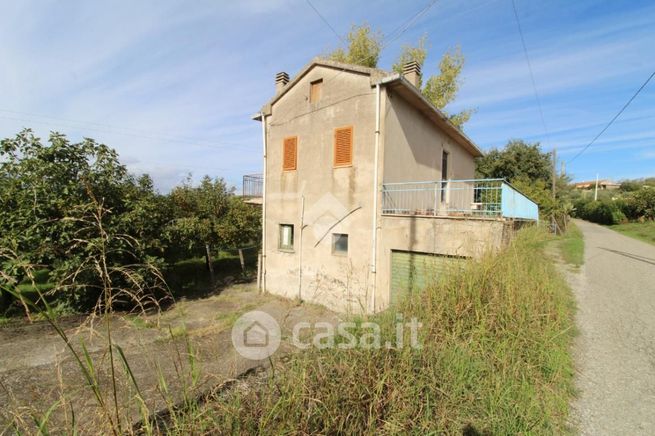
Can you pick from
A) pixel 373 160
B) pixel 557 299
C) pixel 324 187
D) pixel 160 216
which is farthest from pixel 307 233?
pixel 557 299

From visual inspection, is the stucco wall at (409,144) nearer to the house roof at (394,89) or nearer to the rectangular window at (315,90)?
the house roof at (394,89)

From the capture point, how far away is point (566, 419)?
9.32 ft

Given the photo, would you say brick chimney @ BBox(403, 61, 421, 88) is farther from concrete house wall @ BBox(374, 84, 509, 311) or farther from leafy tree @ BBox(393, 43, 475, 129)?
leafy tree @ BBox(393, 43, 475, 129)

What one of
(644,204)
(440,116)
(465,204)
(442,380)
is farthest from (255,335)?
(644,204)

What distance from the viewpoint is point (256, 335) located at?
26.1 ft

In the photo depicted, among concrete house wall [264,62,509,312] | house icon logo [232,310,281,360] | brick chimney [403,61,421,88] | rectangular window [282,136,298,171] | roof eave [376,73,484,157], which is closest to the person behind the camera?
house icon logo [232,310,281,360]

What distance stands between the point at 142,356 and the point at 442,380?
6.31 m

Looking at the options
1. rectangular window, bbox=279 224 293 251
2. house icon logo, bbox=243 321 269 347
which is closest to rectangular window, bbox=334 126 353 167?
rectangular window, bbox=279 224 293 251

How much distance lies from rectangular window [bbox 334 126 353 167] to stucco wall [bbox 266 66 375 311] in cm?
19

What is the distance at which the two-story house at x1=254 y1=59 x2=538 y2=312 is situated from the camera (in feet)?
27.6

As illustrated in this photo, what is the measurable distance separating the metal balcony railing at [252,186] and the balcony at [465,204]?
6.12m

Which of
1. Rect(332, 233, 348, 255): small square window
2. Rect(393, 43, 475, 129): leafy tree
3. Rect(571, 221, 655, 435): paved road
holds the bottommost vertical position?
Rect(571, 221, 655, 435): paved road

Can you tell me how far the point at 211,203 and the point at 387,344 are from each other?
13.7m

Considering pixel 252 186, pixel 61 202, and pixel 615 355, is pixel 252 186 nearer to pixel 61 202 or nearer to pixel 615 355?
pixel 61 202
